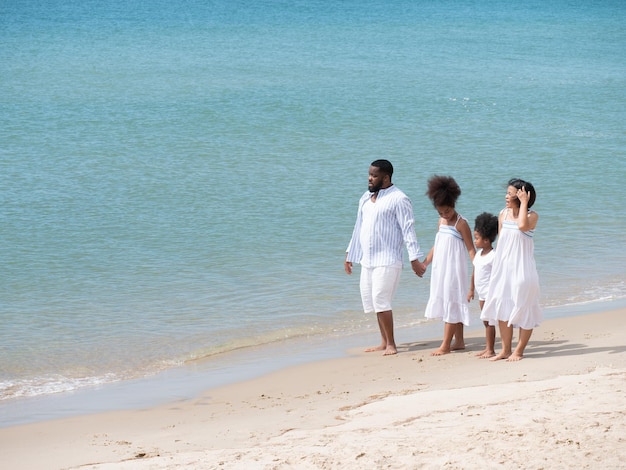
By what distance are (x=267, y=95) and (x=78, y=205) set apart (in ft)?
40.0

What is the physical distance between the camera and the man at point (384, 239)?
801cm

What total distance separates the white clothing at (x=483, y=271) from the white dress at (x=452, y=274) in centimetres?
11

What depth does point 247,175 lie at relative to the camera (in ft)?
59.7

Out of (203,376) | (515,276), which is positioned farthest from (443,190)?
(203,376)

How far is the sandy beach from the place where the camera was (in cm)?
526

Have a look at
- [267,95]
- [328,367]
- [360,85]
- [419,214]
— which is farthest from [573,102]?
[328,367]

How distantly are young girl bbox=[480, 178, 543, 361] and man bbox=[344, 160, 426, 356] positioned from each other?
67cm

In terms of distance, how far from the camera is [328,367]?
8.01 m

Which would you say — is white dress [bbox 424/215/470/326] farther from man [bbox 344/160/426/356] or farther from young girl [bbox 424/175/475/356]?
man [bbox 344/160/426/356]

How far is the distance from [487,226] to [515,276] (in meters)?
0.63

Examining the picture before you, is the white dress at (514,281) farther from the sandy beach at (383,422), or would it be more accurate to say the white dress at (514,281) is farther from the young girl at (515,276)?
the sandy beach at (383,422)

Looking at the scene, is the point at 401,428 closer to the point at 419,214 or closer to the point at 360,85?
the point at 419,214

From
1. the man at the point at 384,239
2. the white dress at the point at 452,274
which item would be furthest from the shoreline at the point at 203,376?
the white dress at the point at 452,274

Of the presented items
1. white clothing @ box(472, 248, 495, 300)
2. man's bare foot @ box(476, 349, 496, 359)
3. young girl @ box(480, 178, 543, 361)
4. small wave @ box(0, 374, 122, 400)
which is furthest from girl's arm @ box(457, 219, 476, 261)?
small wave @ box(0, 374, 122, 400)
